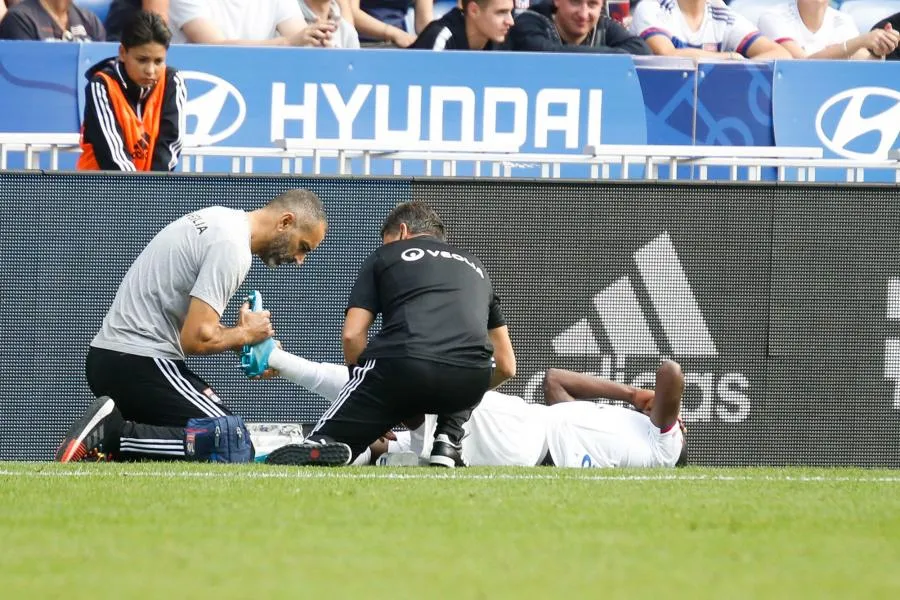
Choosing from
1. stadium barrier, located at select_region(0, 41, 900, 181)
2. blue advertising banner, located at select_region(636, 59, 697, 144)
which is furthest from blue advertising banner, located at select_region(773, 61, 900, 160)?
blue advertising banner, located at select_region(636, 59, 697, 144)

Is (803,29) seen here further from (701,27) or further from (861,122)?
(861,122)

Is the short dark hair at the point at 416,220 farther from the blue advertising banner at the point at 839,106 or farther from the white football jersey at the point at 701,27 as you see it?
the white football jersey at the point at 701,27

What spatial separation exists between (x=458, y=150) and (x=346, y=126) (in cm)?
127

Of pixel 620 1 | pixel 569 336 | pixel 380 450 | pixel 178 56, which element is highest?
pixel 620 1

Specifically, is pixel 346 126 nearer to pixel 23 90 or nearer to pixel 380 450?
pixel 23 90

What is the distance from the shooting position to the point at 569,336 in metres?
8.72

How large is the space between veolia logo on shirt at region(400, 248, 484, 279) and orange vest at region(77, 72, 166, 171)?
6.98 ft

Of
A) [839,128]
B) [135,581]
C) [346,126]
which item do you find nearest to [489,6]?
[346,126]

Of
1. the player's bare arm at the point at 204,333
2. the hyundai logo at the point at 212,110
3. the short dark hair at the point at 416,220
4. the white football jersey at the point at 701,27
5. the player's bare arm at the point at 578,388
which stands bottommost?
the player's bare arm at the point at 578,388

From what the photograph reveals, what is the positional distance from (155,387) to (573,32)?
5.01 m

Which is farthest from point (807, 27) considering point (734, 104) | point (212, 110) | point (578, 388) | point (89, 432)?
point (89, 432)

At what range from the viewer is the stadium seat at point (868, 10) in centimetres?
1409

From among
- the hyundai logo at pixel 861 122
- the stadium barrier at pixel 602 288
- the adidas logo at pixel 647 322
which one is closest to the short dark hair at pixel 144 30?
the stadium barrier at pixel 602 288

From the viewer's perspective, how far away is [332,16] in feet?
38.9
